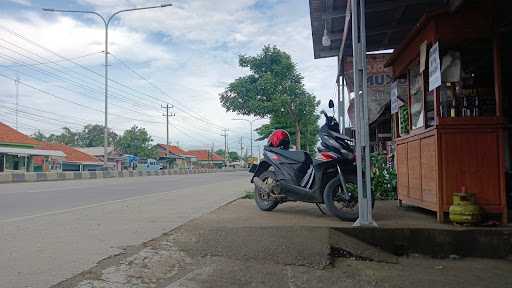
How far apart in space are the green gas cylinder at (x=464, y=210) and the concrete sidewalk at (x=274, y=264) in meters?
0.37

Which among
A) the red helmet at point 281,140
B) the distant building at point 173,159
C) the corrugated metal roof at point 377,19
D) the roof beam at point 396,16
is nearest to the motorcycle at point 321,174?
the red helmet at point 281,140

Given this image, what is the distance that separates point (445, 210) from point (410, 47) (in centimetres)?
236

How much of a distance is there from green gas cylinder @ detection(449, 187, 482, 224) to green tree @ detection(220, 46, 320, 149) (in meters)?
24.6

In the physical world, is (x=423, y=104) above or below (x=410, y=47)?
below

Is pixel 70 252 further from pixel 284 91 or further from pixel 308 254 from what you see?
pixel 284 91

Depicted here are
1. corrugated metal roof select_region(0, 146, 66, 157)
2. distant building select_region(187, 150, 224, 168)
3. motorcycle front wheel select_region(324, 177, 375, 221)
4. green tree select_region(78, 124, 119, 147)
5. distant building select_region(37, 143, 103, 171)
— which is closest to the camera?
motorcycle front wheel select_region(324, 177, 375, 221)

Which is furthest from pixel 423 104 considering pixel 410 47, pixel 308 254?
pixel 308 254

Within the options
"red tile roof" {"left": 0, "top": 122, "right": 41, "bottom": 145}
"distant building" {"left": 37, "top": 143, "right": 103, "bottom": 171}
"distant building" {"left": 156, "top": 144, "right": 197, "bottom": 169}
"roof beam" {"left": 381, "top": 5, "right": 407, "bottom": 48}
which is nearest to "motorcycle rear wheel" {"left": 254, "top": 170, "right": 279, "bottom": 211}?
"roof beam" {"left": 381, "top": 5, "right": 407, "bottom": 48}

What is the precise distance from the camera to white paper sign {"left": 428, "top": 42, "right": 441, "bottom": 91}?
5.36 meters

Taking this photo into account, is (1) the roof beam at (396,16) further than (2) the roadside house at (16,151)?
No

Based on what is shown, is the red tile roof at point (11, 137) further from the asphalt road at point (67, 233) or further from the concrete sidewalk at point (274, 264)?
the concrete sidewalk at point (274, 264)

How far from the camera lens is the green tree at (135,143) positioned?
77.9 meters

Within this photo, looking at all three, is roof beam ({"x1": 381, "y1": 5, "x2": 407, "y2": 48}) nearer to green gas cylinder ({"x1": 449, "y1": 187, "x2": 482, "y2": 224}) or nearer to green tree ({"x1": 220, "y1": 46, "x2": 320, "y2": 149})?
green gas cylinder ({"x1": 449, "y1": 187, "x2": 482, "y2": 224})

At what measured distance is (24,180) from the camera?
2545 centimetres
